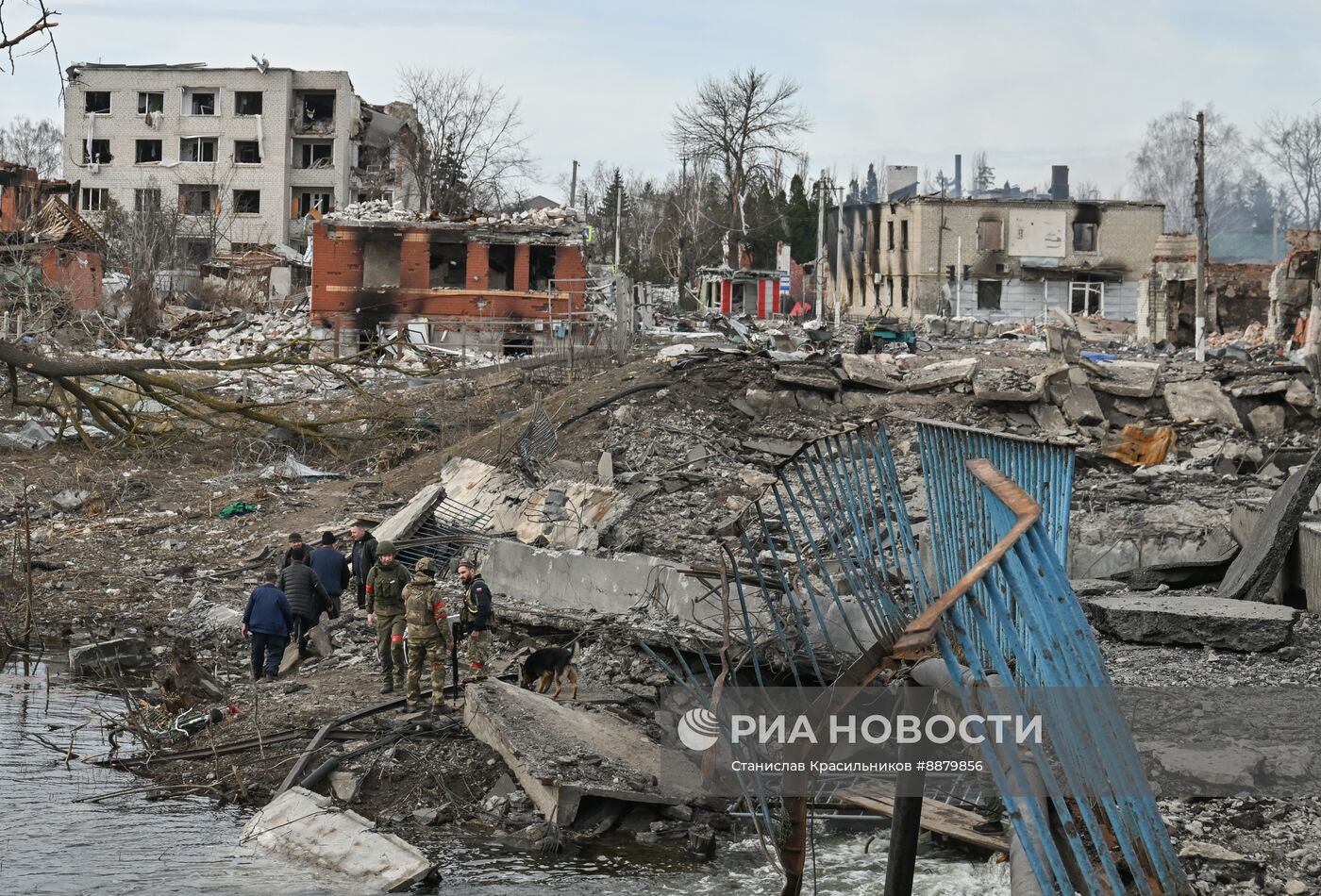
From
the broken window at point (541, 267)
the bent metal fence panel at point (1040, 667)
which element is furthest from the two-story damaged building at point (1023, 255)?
the bent metal fence panel at point (1040, 667)

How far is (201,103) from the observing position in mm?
55625

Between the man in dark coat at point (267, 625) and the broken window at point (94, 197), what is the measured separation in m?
49.7

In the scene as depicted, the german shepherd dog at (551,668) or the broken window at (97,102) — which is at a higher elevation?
the broken window at (97,102)

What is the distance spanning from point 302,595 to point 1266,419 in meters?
13.1

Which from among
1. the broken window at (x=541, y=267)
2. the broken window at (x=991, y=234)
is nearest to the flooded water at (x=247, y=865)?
the broken window at (x=541, y=267)

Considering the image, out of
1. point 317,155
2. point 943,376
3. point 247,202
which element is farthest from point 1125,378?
point 247,202

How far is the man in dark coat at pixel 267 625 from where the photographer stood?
11062mm

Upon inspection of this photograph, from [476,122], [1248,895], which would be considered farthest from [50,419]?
[476,122]

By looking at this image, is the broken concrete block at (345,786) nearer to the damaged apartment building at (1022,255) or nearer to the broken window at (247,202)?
the damaged apartment building at (1022,255)

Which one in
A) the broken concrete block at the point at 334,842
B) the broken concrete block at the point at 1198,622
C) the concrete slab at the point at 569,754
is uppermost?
→ the broken concrete block at the point at 1198,622

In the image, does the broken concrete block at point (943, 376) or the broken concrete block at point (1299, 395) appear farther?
the broken concrete block at point (943, 376)

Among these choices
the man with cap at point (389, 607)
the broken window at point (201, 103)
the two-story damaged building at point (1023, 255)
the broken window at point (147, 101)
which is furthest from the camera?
the broken window at point (147, 101)

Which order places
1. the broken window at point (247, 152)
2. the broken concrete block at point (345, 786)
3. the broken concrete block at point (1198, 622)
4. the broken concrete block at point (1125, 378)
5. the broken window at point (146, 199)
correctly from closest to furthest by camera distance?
the broken concrete block at point (345, 786)
the broken concrete block at point (1198, 622)
the broken concrete block at point (1125, 378)
the broken window at point (146, 199)
the broken window at point (247, 152)

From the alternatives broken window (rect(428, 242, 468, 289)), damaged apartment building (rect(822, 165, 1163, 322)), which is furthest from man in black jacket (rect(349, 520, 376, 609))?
damaged apartment building (rect(822, 165, 1163, 322))
